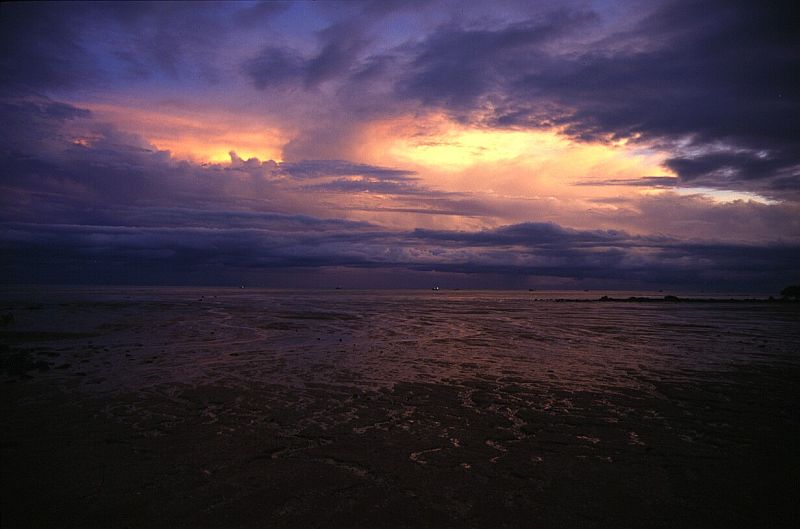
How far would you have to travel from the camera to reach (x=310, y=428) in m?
10.6

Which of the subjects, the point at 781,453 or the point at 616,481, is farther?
the point at 781,453

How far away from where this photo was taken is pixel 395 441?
9789 mm

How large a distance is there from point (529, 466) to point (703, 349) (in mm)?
20850

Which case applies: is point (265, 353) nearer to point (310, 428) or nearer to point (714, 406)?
point (310, 428)

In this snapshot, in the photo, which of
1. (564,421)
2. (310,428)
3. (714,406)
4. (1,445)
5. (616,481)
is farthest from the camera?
(714,406)

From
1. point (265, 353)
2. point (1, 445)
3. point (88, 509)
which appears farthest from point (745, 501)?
point (265, 353)

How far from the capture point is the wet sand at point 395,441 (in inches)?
271

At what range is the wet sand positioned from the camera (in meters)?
6.88

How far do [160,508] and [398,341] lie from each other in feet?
68.5

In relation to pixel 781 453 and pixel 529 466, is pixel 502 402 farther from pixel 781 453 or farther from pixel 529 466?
pixel 781 453

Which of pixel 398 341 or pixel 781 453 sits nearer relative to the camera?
pixel 781 453

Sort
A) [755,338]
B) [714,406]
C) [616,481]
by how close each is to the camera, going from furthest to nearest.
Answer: [755,338]
[714,406]
[616,481]

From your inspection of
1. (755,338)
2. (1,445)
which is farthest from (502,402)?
(755,338)

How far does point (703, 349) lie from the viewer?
2445 cm
